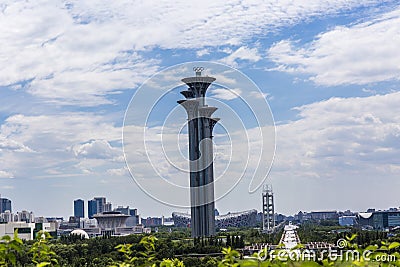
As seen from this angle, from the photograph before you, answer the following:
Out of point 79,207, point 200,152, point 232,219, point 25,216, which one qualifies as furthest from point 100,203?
point 200,152

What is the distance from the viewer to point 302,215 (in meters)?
84.8

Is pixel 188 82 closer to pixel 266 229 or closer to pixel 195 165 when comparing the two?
pixel 195 165

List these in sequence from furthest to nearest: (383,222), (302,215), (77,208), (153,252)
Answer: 1. (77,208)
2. (302,215)
3. (383,222)
4. (153,252)

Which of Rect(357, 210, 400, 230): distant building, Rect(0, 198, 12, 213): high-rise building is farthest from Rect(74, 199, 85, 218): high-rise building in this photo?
Rect(357, 210, 400, 230): distant building

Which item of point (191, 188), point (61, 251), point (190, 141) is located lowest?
point (61, 251)

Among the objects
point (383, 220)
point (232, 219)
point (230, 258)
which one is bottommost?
point (230, 258)

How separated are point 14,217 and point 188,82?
2190 inches

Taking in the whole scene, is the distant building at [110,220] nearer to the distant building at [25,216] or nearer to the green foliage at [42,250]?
the distant building at [25,216]

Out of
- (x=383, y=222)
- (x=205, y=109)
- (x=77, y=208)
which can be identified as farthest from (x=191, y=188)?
(x=77, y=208)

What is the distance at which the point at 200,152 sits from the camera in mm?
39844

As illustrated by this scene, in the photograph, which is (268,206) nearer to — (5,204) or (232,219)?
(232,219)

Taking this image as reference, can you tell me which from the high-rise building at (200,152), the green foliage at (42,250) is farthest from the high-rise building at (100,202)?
the green foliage at (42,250)

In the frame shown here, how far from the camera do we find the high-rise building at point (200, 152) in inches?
1534

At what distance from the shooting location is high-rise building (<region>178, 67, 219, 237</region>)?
39.0 m
